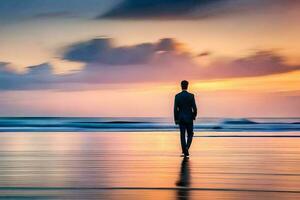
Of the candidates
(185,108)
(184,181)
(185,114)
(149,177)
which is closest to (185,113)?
(185,114)

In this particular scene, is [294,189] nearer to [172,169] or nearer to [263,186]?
[263,186]

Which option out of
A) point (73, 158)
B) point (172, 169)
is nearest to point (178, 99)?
point (73, 158)

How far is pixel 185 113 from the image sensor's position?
2055 cm

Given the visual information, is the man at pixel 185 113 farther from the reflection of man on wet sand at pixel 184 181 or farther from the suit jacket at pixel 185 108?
the reflection of man on wet sand at pixel 184 181

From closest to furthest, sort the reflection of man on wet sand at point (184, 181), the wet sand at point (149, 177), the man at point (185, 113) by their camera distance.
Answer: the reflection of man on wet sand at point (184, 181) < the wet sand at point (149, 177) < the man at point (185, 113)

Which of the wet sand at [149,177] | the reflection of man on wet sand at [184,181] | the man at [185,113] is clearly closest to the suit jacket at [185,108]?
the man at [185,113]

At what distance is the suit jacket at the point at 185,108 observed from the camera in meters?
20.5

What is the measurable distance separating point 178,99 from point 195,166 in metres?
4.31

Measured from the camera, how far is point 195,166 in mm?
16656

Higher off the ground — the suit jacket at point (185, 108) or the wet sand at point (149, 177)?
the suit jacket at point (185, 108)

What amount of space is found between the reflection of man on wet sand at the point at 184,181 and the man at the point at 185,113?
254cm

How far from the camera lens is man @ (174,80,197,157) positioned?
20.5 metres

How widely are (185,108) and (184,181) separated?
7.80 m

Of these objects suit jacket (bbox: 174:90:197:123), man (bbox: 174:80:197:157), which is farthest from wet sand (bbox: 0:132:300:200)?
suit jacket (bbox: 174:90:197:123)
